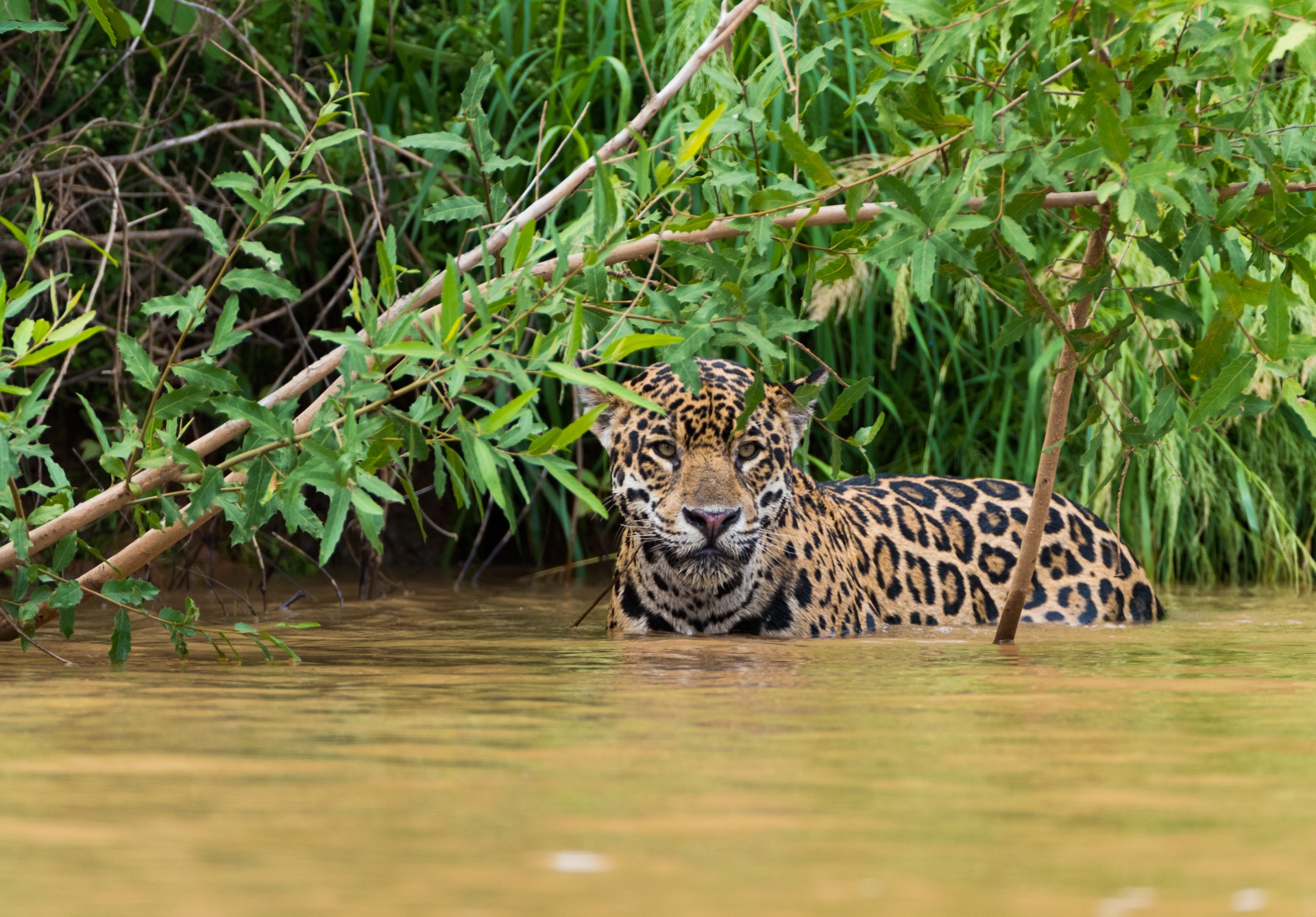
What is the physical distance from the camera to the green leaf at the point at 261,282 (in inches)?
128

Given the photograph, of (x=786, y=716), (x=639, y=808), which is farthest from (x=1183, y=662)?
(x=639, y=808)

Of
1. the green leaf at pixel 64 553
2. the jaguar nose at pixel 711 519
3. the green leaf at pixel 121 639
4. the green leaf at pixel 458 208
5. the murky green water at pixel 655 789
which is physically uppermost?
the green leaf at pixel 458 208

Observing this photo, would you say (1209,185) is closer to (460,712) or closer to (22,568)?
(460,712)

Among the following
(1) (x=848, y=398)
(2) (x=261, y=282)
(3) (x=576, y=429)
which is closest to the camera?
(3) (x=576, y=429)

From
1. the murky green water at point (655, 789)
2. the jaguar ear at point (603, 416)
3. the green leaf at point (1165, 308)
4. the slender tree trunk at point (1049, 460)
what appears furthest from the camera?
the jaguar ear at point (603, 416)

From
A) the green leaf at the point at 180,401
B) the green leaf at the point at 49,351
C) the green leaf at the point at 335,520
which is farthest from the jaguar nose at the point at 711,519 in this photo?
the green leaf at the point at 49,351

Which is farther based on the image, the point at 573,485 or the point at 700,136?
the point at 700,136

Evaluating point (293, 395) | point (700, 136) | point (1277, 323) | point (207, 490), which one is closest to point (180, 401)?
Result: point (207, 490)

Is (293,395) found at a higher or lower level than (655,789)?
higher

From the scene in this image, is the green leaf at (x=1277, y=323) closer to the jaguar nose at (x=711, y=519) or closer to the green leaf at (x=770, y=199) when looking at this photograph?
the green leaf at (x=770, y=199)

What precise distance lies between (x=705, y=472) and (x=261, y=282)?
171cm

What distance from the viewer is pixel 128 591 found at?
3391 mm

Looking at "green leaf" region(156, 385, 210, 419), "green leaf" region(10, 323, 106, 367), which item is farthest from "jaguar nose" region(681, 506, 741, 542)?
"green leaf" region(10, 323, 106, 367)

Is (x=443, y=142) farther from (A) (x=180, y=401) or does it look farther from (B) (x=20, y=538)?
(B) (x=20, y=538)
